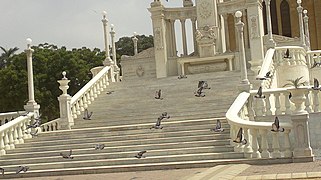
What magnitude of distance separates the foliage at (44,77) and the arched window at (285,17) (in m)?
18.3

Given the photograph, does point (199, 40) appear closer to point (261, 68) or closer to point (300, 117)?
point (261, 68)

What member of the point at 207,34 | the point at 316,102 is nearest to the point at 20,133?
the point at 316,102

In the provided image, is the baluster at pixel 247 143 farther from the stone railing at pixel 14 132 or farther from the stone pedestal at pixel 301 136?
the stone railing at pixel 14 132

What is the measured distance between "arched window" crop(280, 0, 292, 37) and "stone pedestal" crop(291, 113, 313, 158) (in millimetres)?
28955

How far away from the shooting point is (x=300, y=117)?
1322 cm

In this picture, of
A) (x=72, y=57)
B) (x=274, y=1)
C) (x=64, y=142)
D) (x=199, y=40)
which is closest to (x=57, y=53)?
(x=72, y=57)

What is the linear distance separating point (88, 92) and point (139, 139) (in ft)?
23.7

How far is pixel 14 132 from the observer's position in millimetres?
18719

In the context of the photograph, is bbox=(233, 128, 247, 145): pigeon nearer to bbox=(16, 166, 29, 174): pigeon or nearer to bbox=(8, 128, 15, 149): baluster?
bbox=(16, 166, 29, 174): pigeon

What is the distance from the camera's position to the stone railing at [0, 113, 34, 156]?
18.0 meters

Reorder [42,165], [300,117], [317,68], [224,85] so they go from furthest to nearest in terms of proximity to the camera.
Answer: [317,68], [224,85], [42,165], [300,117]

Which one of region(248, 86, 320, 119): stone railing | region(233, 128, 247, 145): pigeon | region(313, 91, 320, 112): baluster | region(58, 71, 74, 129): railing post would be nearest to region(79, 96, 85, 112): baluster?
region(58, 71, 74, 129): railing post

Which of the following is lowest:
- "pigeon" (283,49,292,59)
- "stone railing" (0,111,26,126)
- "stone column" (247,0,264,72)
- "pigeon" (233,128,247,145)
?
"pigeon" (233,128,247,145)

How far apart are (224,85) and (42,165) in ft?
30.0
